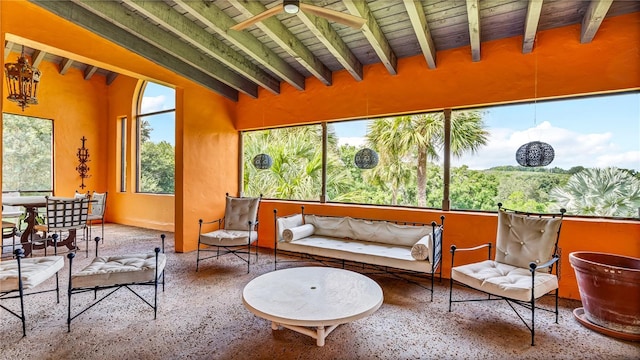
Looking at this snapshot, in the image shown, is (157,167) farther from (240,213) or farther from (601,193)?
(601,193)

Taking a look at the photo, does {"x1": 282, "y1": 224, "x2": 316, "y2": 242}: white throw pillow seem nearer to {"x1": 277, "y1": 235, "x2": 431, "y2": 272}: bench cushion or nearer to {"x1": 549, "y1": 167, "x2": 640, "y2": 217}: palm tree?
{"x1": 277, "y1": 235, "x2": 431, "y2": 272}: bench cushion

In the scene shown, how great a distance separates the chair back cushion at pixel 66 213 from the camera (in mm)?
4219

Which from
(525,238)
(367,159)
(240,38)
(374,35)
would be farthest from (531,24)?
(240,38)

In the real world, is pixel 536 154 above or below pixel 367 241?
above

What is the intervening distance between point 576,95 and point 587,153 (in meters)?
0.66

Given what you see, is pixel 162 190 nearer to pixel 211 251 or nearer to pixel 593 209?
pixel 211 251

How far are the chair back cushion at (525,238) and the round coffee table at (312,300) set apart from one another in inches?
61.2

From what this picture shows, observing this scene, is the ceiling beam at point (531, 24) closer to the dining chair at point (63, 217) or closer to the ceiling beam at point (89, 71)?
the dining chair at point (63, 217)

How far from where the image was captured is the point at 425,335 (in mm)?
2398

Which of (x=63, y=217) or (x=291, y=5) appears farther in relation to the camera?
(x=63, y=217)

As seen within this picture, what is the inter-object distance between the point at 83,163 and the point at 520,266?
28.9ft

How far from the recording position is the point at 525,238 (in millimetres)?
2984

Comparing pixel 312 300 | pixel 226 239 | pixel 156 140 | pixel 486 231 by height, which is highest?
pixel 156 140

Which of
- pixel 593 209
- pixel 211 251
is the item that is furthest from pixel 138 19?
pixel 593 209
